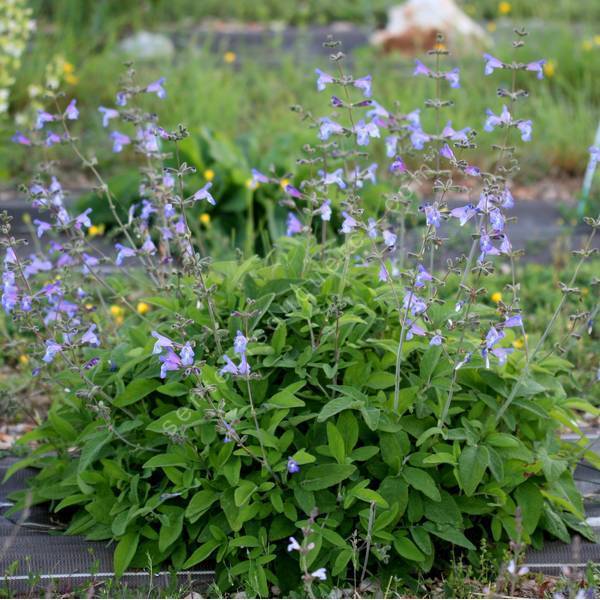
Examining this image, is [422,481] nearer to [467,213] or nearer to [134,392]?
[467,213]

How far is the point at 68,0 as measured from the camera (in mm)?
8234

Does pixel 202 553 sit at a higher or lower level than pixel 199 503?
Result: lower

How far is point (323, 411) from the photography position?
2.70m

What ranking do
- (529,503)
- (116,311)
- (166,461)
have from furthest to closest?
(116,311)
(529,503)
(166,461)

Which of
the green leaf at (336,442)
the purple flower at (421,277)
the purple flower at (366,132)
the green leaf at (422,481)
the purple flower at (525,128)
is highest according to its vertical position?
the purple flower at (525,128)

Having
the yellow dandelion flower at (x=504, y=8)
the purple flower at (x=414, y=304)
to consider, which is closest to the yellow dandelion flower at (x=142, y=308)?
the purple flower at (x=414, y=304)

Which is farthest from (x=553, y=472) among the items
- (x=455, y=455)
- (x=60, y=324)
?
(x=60, y=324)

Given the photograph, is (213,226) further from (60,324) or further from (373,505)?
(373,505)

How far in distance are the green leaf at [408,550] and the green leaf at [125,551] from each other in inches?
29.6

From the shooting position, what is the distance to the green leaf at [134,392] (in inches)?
116

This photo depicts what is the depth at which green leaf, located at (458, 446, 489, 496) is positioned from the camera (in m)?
2.72

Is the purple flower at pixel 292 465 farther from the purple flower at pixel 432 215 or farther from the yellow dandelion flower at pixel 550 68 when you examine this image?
the yellow dandelion flower at pixel 550 68

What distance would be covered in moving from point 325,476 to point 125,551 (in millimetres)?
623

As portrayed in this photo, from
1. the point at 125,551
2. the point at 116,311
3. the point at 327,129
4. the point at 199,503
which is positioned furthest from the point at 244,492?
the point at 116,311
